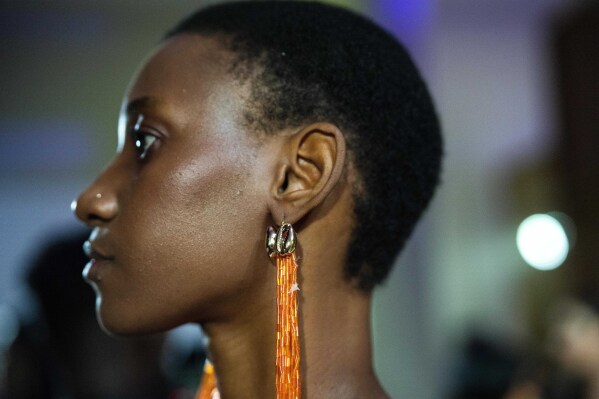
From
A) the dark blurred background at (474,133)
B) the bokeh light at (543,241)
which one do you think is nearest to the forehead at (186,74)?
the dark blurred background at (474,133)

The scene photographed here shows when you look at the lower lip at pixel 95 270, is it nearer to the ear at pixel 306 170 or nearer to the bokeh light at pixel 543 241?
the ear at pixel 306 170

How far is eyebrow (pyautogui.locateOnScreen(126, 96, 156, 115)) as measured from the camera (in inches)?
51.9

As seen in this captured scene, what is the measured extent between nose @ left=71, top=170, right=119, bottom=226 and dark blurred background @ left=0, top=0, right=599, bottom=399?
394cm

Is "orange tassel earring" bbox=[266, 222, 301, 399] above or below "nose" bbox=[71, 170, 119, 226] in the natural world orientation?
below

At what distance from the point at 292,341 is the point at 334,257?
0.16 m

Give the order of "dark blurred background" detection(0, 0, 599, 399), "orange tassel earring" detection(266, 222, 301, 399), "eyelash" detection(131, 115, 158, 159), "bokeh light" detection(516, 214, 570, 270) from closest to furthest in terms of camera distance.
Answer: "orange tassel earring" detection(266, 222, 301, 399) < "eyelash" detection(131, 115, 158, 159) < "dark blurred background" detection(0, 0, 599, 399) < "bokeh light" detection(516, 214, 570, 270)

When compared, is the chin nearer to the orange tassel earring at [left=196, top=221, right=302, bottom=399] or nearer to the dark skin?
the dark skin

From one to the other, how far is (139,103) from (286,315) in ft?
1.39

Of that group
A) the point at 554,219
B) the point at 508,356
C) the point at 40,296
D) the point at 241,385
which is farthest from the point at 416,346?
the point at 241,385

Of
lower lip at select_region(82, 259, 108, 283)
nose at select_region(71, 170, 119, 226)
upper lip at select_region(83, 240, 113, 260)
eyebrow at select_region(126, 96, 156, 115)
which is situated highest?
eyebrow at select_region(126, 96, 156, 115)

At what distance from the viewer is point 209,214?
124 centimetres

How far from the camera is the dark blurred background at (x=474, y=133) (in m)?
5.23

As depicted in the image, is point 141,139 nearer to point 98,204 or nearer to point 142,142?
point 142,142

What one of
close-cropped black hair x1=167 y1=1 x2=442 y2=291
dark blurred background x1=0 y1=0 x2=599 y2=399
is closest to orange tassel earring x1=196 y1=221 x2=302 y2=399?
close-cropped black hair x1=167 y1=1 x2=442 y2=291
